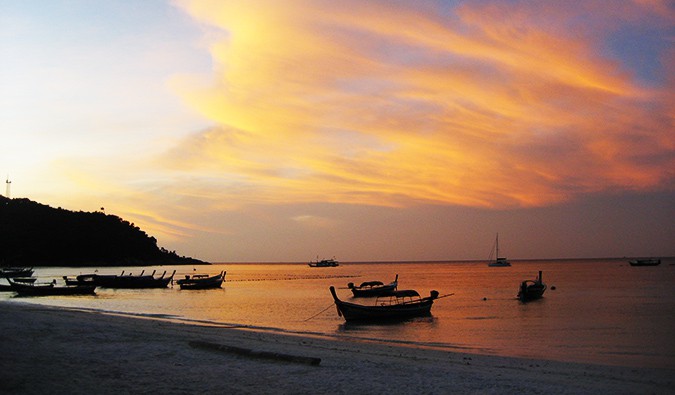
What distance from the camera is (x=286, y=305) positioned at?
55.6 meters

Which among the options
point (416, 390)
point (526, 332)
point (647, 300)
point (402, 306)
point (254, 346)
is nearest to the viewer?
point (416, 390)

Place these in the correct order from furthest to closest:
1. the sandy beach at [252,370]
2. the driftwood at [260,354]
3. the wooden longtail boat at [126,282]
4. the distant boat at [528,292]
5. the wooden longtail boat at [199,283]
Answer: the wooden longtail boat at [199,283], the wooden longtail boat at [126,282], the distant boat at [528,292], the driftwood at [260,354], the sandy beach at [252,370]

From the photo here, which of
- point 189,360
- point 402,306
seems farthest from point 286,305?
point 189,360

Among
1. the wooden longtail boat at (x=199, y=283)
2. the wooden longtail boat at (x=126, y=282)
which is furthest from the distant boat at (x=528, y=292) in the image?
the wooden longtail boat at (x=126, y=282)

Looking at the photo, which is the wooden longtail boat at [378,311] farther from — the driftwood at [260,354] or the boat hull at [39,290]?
the boat hull at [39,290]

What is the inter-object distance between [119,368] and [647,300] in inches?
2352

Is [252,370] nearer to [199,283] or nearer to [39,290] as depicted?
[39,290]

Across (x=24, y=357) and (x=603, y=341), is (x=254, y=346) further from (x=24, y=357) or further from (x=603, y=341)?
(x=603, y=341)

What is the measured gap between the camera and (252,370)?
14.6 meters

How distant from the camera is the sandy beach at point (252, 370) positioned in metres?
12.3

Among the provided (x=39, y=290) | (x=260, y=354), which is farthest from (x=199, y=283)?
(x=260, y=354)

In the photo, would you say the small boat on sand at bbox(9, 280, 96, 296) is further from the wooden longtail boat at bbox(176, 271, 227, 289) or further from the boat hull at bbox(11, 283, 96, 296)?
the wooden longtail boat at bbox(176, 271, 227, 289)

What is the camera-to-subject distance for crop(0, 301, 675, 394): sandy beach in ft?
40.3

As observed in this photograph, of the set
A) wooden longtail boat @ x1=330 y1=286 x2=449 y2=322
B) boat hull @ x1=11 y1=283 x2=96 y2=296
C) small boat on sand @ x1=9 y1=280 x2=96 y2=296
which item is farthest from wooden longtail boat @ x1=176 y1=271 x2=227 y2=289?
wooden longtail boat @ x1=330 y1=286 x2=449 y2=322
